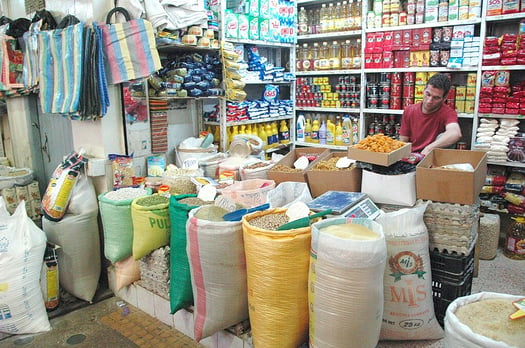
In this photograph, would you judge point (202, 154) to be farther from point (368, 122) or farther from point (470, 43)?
point (470, 43)

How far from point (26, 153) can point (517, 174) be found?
4.38 m

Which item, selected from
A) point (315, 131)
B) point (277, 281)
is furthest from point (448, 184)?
point (315, 131)

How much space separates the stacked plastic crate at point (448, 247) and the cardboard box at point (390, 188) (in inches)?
5.6

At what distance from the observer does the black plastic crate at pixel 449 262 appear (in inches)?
74.2

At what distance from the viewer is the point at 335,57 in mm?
4648

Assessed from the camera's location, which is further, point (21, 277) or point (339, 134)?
point (339, 134)

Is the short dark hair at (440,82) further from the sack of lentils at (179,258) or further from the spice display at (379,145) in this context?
the sack of lentils at (179,258)

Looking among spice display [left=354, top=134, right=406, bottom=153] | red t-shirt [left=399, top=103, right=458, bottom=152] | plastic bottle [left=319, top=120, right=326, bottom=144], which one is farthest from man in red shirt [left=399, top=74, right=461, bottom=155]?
plastic bottle [left=319, top=120, right=326, bottom=144]

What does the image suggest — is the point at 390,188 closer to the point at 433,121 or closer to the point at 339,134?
the point at 433,121

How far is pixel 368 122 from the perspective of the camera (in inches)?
182

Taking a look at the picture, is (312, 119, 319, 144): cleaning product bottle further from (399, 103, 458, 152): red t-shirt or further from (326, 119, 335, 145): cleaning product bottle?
(399, 103, 458, 152): red t-shirt

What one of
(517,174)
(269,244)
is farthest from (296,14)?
(269,244)

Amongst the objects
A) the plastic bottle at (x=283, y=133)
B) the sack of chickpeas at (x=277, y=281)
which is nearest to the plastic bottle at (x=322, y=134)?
the plastic bottle at (x=283, y=133)

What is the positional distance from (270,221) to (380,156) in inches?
26.1
